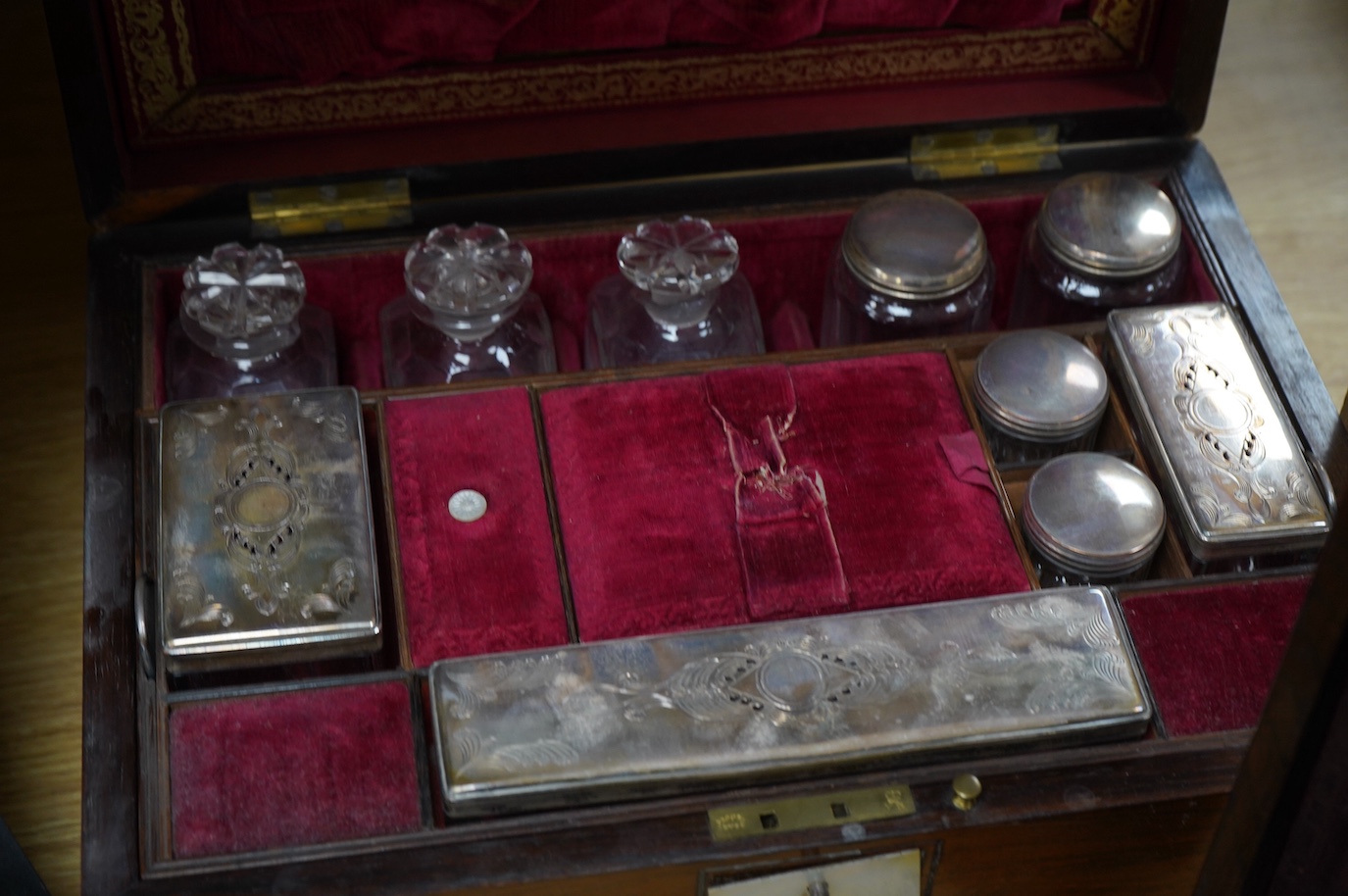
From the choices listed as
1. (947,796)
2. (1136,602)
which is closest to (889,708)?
(947,796)

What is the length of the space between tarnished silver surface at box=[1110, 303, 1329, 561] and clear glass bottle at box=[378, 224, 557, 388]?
0.57 metres

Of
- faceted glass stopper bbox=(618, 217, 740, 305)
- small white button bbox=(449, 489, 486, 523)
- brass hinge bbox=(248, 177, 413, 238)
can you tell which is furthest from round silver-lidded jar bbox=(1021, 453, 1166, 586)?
brass hinge bbox=(248, 177, 413, 238)

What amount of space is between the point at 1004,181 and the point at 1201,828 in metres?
0.72

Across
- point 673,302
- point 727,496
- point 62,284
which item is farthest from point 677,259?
point 62,284

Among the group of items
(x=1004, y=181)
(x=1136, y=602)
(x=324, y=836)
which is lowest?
(x=324, y=836)

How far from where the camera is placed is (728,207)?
159cm

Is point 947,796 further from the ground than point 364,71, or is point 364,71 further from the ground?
point 364,71

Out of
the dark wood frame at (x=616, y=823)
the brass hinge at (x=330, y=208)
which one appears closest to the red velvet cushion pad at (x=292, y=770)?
the dark wood frame at (x=616, y=823)

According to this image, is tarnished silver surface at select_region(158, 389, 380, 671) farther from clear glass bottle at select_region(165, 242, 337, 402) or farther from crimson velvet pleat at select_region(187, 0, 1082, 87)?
crimson velvet pleat at select_region(187, 0, 1082, 87)

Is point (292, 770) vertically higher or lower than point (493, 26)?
lower

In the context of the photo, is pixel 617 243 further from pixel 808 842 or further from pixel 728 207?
pixel 808 842

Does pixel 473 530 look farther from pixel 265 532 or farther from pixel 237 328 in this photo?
pixel 237 328

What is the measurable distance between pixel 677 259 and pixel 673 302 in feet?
0.14

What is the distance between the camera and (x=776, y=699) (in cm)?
120
